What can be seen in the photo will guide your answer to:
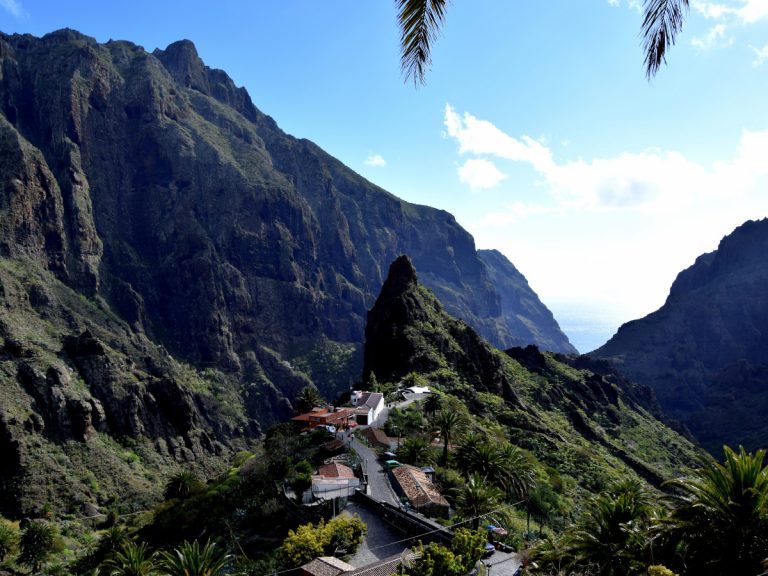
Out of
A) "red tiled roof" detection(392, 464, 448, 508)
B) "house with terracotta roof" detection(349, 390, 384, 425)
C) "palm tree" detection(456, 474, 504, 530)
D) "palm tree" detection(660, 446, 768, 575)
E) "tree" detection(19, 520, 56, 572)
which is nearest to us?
"palm tree" detection(660, 446, 768, 575)

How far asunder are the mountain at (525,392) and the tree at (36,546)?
54.9m

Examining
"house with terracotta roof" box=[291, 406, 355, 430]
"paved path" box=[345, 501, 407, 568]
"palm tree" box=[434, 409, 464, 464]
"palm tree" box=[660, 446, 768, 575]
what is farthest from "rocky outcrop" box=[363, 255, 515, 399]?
"palm tree" box=[660, 446, 768, 575]

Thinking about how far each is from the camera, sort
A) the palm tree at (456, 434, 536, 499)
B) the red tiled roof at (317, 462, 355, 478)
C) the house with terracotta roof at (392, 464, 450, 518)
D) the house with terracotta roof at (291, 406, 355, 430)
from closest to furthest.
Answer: the house with terracotta roof at (392, 464, 450, 518) → the palm tree at (456, 434, 536, 499) → the red tiled roof at (317, 462, 355, 478) → the house with terracotta roof at (291, 406, 355, 430)

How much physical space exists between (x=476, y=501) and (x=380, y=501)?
322 inches

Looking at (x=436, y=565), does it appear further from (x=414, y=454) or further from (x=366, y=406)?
(x=366, y=406)

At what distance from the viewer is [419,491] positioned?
38781mm

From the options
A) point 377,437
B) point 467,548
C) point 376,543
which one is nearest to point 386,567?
point 467,548

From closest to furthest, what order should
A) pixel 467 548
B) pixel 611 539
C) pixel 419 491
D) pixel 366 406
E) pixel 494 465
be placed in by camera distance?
pixel 611 539, pixel 467 548, pixel 419 491, pixel 494 465, pixel 366 406

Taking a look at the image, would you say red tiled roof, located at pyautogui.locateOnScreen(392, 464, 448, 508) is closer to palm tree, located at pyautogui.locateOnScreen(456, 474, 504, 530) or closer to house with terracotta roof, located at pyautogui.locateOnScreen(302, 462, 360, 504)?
palm tree, located at pyautogui.locateOnScreen(456, 474, 504, 530)

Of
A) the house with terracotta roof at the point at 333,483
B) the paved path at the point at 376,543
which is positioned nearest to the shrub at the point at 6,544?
the house with terracotta roof at the point at 333,483

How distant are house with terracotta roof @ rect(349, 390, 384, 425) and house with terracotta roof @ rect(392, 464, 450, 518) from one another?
15.8 metres

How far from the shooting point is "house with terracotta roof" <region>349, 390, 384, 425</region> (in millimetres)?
59722

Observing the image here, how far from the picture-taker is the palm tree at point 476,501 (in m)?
33.1

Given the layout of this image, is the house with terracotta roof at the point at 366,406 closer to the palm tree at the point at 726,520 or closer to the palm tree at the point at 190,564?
the palm tree at the point at 190,564
